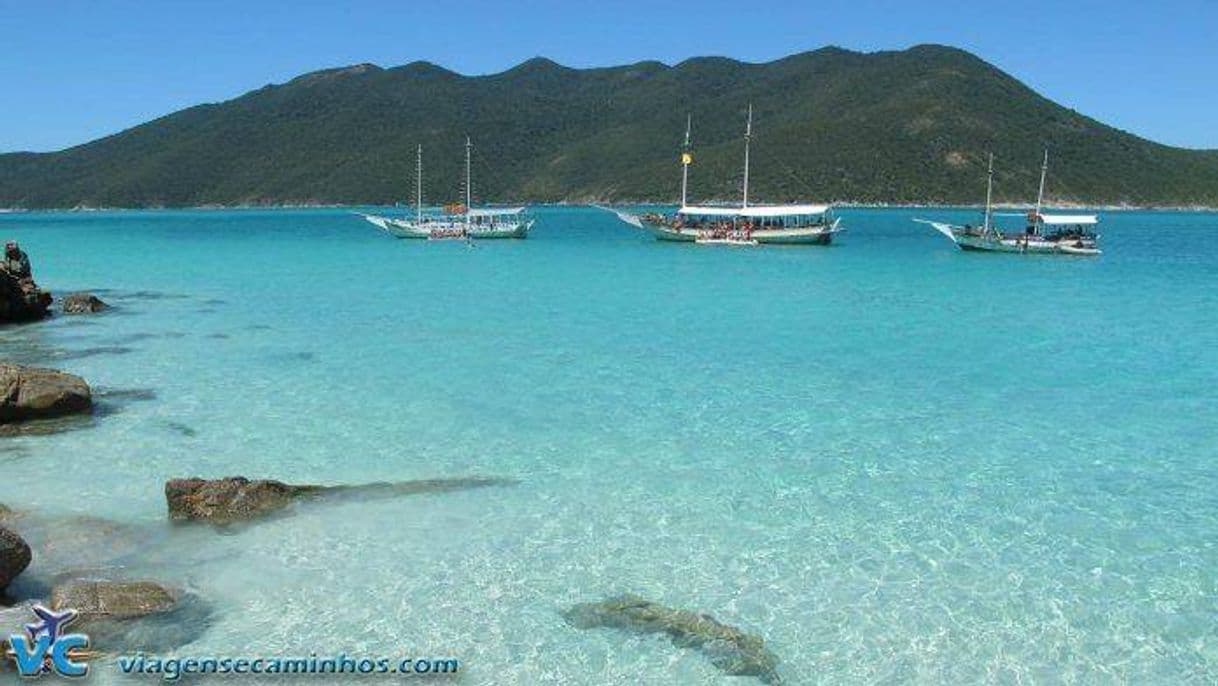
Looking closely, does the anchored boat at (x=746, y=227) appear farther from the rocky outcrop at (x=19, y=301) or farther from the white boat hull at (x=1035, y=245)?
the rocky outcrop at (x=19, y=301)

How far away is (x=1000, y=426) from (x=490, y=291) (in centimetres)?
2597

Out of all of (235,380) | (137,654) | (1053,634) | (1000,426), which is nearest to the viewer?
(137,654)

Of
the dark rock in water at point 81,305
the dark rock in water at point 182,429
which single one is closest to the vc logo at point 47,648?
the dark rock in water at point 182,429

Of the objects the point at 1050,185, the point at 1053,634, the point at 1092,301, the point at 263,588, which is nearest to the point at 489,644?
the point at 263,588

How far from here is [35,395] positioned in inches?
593

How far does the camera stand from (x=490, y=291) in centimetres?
3834

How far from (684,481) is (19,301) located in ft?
80.8

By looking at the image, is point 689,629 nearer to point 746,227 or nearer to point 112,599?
point 112,599

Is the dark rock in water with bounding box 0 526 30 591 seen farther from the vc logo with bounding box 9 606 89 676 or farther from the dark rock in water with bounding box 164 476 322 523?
the dark rock in water with bounding box 164 476 322 523

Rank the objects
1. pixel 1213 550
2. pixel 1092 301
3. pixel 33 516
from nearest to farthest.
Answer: pixel 1213 550, pixel 33 516, pixel 1092 301

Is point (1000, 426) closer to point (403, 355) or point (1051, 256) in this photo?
point (403, 355)

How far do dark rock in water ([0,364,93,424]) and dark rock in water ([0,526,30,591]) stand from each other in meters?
7.33

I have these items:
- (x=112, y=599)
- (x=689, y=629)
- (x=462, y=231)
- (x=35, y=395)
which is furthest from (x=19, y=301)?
(x=462, y=231)

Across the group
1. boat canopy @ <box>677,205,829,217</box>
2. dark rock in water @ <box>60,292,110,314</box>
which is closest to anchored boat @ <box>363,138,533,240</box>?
boat canopy @ <box>677,205,829,217</box>
